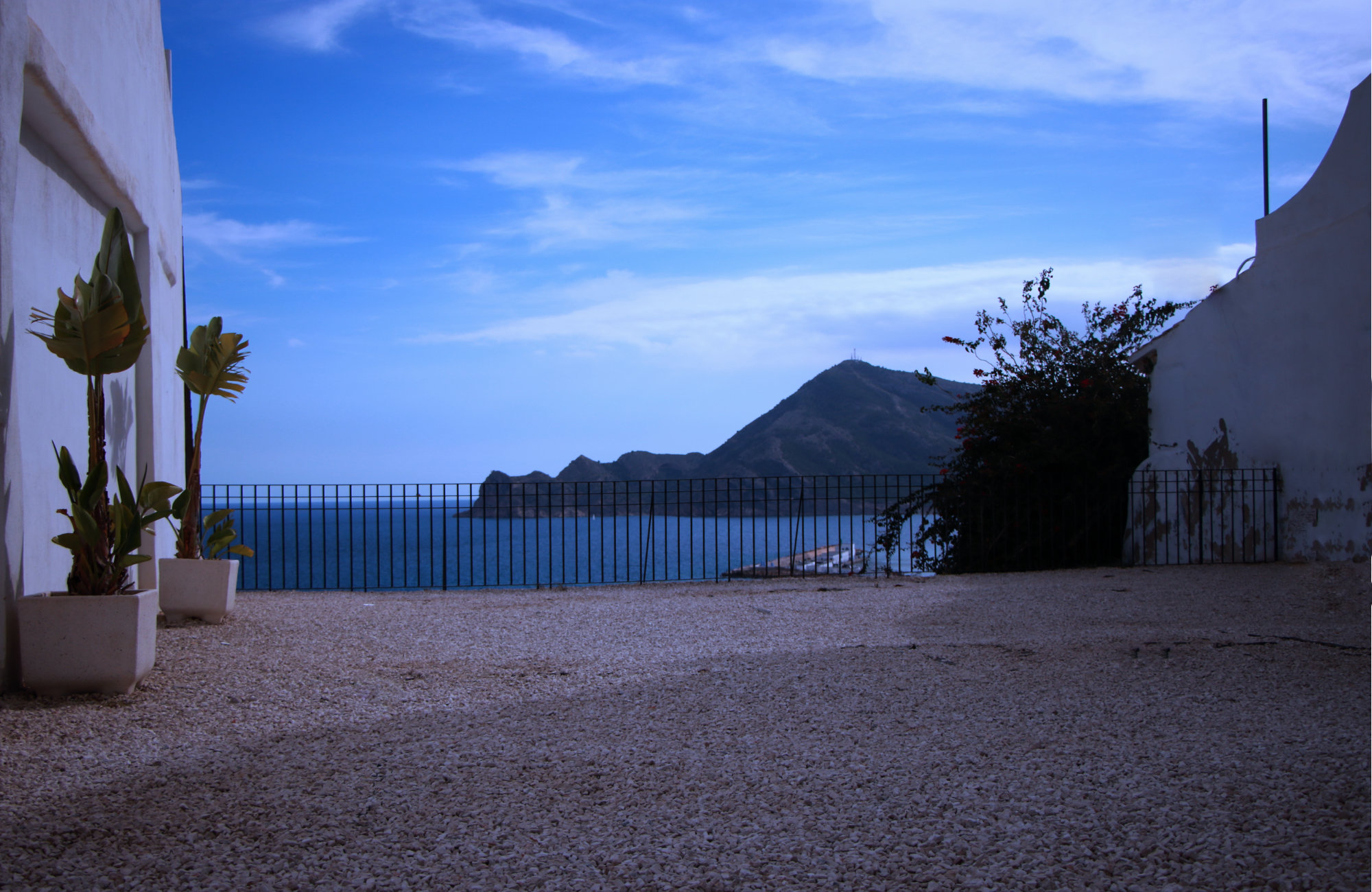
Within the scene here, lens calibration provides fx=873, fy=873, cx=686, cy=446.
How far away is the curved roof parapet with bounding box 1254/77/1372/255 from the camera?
8578 mm

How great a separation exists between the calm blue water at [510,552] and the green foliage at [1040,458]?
3.44 feet

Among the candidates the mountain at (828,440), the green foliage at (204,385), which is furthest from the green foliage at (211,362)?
the mountain at (828,440)

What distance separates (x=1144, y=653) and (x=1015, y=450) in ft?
24.6

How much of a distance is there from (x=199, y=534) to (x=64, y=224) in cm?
264

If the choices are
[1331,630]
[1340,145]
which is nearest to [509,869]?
[1331,630]

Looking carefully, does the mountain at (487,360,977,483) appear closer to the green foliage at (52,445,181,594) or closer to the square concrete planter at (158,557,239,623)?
the square concrete planter at (158,557,239,623)

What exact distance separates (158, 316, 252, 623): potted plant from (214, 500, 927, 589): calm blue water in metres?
0.37

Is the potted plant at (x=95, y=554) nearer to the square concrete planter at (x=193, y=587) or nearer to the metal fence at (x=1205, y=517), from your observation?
the square concrete planter at (x=193, y=587)

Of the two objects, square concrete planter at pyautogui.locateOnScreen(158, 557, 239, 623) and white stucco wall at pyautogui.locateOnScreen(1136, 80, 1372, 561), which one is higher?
white stucco wall at pyautogui.locateOnScreen(1136, 80, 1372, 561)

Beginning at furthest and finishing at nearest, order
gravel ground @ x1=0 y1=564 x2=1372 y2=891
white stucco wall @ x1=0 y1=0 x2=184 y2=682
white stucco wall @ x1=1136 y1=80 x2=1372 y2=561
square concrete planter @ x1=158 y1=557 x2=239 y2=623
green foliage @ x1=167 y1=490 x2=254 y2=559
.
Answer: white stucco wall @ x1=1136 y1=80 x2=1372 y2=561
green foliage @ x1=167 y1=490 x2=254 y2=559
square concrete planter @ x1=158 y1=557 x2=239 y2=623
white stucco wall @ x1=0 y1=0 x2=184 y2=682
gravel ground @ x1=0 y1=564 x2=1372 y2=891

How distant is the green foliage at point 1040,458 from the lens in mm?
12031

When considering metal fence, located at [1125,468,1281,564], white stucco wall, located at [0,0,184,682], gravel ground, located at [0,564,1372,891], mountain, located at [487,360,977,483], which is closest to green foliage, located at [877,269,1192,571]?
metal fence, located at [1125,468,1281,564]

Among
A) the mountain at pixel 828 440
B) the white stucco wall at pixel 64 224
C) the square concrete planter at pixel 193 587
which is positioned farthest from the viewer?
the mountain at pixel 828 440

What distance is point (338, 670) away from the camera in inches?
199
